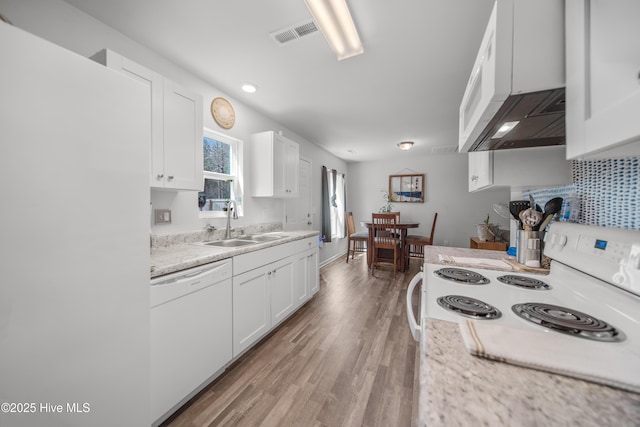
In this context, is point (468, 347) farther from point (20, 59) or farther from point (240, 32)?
point (240, 32)

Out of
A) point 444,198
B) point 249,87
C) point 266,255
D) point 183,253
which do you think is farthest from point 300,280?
point 444,198

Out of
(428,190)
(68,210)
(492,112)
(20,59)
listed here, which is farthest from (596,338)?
(428,190)

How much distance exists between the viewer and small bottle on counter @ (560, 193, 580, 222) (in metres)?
1.05

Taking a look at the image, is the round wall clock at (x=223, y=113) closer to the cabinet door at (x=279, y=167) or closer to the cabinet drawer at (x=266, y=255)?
the cabinet door at (x=279, y=167)

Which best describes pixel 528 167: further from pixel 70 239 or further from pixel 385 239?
pixel 385 239

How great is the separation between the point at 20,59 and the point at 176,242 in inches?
55.1

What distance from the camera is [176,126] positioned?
5.39 feet

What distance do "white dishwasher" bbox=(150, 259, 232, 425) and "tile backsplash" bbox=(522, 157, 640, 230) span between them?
1.91 m

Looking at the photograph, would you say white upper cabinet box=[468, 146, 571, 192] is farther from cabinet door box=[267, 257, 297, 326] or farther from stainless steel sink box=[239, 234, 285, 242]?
stainless steel sink box=[239, 234, 285, 242]

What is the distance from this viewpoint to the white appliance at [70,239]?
2.37ft

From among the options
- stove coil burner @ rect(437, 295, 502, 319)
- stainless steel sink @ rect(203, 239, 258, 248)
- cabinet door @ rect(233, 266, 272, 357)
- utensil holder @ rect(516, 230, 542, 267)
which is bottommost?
cabinet door @ rect(233, 266, 272, 357)

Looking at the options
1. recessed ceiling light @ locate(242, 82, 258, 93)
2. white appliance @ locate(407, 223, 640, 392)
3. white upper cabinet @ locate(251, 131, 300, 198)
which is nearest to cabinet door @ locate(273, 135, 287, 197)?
white upper cabinet @ locate(251, 131, 300, 198)

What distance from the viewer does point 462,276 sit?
1049 millimetres

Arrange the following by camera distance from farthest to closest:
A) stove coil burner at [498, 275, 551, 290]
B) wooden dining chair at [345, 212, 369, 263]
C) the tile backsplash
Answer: wooden dining chair at [345, 212, 369, 263], stove coil burner at [498, 275, 551, 290], the tile backsplash
